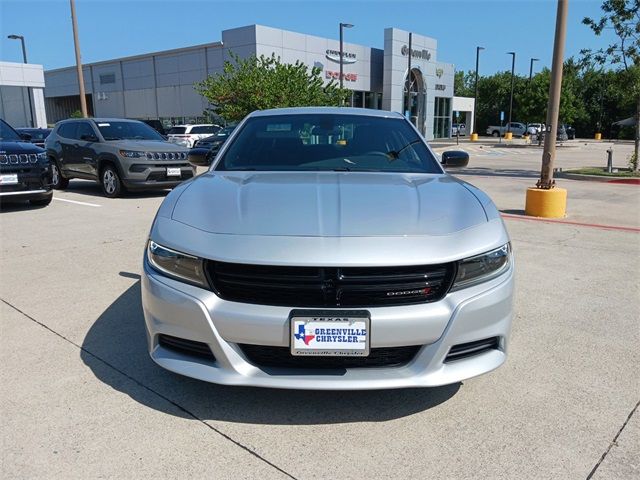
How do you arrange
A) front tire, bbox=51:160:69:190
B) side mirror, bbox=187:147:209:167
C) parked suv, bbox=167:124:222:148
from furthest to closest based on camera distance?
parked suv, bbox=167:124:222:148 → front tire, bbox=51:160:69:190 → side mirror, bbox=187:147:209:167

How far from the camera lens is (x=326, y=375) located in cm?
243

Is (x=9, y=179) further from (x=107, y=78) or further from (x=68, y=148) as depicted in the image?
(x=107, y=78)

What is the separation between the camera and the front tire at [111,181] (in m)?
10.7

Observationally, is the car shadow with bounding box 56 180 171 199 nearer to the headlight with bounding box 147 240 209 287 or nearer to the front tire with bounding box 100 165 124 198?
the front tire with bounding box 100 165 124 198

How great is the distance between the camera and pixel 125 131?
11586mm

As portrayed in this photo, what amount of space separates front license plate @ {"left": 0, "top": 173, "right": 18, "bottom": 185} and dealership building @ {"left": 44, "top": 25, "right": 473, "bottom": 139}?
2486cm

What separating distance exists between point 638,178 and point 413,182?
13.9 m

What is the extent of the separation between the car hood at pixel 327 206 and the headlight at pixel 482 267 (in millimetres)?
178

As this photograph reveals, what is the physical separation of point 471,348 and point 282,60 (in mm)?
33160

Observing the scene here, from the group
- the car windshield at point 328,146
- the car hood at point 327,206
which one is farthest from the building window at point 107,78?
the car hood at point 327,206

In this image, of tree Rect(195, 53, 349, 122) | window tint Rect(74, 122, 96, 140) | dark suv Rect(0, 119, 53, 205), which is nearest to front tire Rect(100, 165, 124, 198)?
window tint Rect(74, 122, 96, 140)

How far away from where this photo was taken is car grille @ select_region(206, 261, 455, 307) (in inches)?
94.7

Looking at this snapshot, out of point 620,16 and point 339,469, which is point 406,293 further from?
point 620,16

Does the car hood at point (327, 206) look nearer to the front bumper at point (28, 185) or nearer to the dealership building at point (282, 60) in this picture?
the front bumper at point (28, 185)
